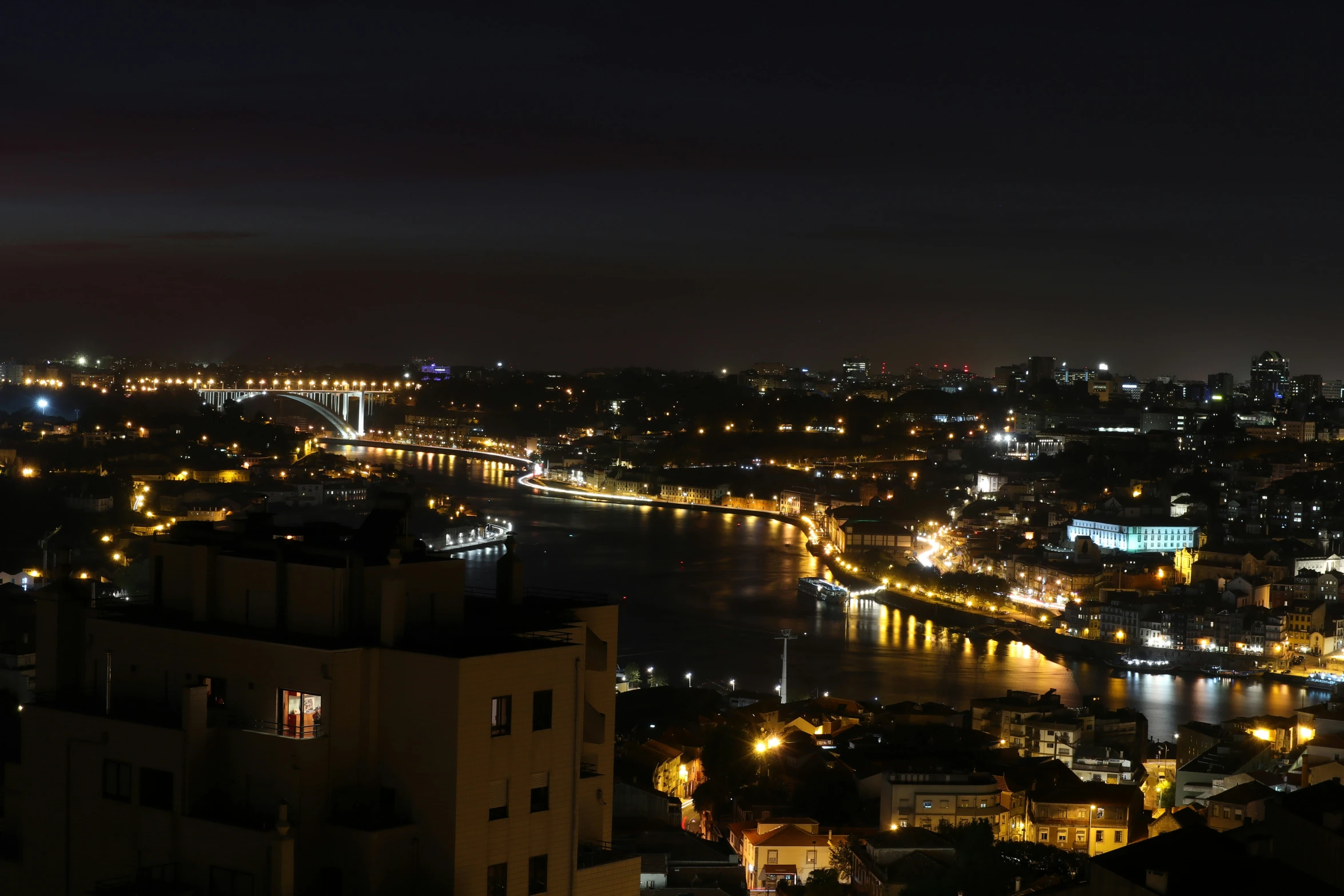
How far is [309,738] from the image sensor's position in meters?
1.34

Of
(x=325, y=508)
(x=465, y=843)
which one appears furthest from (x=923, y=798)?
(x=325, y=508)

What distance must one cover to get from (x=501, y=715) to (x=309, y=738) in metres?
0.17

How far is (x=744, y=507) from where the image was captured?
1930 cm

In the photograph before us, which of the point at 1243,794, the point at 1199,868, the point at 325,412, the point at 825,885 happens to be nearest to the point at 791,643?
the point at 1243,794

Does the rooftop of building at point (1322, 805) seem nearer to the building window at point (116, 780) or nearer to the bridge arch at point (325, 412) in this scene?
the building window at point (116, 780)

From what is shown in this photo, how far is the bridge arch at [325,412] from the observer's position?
2808cm

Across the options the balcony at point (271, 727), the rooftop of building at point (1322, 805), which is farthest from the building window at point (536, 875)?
the rooftop of building at point (1322, 805)

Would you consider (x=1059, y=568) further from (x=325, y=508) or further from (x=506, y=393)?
(x=506, y=393)

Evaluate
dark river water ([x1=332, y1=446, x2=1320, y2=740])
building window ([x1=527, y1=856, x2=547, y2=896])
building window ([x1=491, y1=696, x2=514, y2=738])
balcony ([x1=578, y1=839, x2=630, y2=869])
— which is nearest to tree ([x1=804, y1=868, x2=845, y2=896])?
balcony ([x1=578, y1=839, x2=630, y2=869])

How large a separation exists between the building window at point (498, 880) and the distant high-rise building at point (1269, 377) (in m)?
27.4

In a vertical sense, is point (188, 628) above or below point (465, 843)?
above

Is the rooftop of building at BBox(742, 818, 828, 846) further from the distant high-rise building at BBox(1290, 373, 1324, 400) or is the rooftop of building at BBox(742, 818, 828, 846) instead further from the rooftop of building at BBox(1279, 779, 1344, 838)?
the distant high-rise building at BBox(1290, 373, 1324, 400)

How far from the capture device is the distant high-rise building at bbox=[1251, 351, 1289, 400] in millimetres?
27391

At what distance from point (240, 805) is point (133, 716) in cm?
15
